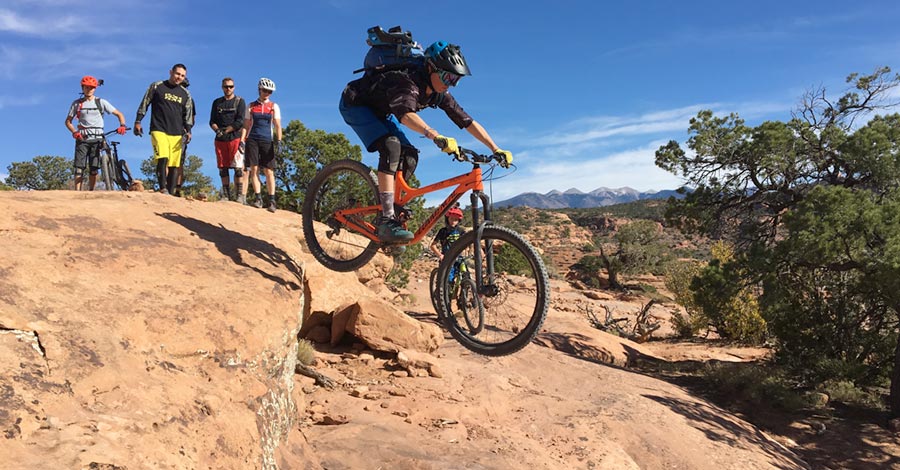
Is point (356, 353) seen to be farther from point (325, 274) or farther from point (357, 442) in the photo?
point (357, 442)

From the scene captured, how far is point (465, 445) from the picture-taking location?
246 inches

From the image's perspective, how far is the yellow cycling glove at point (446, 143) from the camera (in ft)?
13.8

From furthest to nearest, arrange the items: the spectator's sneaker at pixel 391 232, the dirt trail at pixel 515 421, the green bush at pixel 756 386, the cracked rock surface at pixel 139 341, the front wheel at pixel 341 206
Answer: the green bush at pixel 756 386 → the dirt trail at pixel 515 421 → the front wheel at pixel 341 206 → the spectator's sneaker at pixel 391 232 → the cracked rock surface at pixel 139 341

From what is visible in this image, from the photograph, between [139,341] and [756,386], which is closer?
[139,341]

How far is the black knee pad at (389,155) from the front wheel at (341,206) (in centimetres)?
39

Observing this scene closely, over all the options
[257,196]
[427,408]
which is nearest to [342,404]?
[427,408]

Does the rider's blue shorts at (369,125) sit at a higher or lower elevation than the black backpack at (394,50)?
lower

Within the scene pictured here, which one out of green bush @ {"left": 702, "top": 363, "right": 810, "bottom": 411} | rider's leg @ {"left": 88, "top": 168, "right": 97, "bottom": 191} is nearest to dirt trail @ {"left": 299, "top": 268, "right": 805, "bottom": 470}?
green bush @ {"left": 702, "top": 363, "right": 810, "bottom": 411}

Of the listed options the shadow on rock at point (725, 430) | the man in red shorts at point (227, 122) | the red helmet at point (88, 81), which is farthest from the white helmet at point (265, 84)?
the shadow on rock at point (725, 430)

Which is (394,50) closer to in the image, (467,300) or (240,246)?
(467,300)

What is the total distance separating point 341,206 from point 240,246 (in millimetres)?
1151

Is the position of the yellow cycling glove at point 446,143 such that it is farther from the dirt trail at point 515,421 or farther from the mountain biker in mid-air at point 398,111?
the dirt trail at point 515,421

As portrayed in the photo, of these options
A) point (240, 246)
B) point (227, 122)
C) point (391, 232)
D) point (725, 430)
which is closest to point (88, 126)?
point (227, 122)

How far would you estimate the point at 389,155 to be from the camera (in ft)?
15.8
